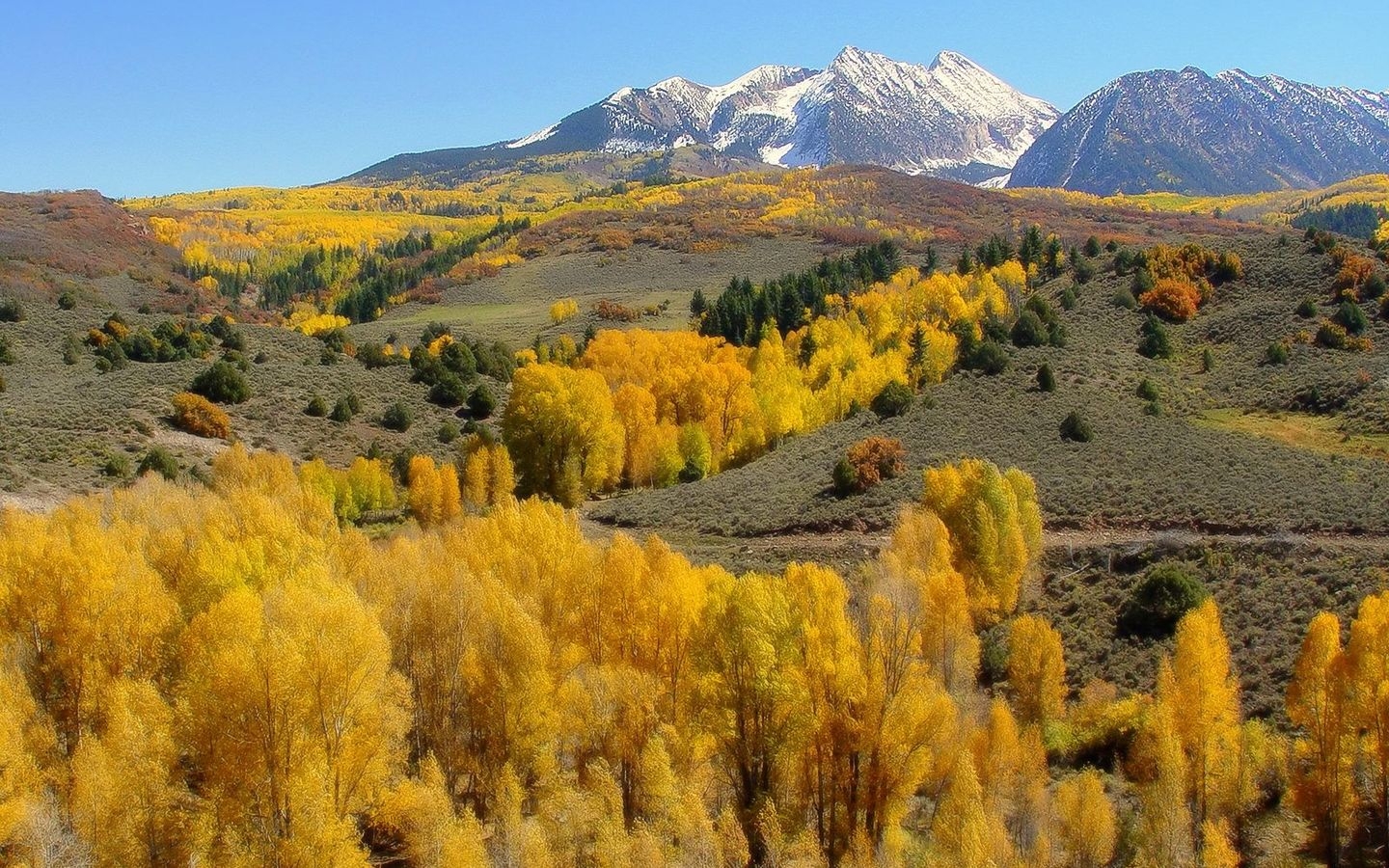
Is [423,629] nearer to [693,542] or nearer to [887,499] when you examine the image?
[693,542]

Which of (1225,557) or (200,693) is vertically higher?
(200,693)

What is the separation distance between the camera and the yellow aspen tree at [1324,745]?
2595 centimetres

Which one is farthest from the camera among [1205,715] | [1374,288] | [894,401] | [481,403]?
[481,403]

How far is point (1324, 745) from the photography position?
26.4m

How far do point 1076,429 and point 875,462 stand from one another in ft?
41.7

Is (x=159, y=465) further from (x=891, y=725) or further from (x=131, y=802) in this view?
(x=891, y=725)

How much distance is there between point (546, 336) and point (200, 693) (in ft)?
340

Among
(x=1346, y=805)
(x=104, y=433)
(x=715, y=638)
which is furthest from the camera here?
Answer: (x=104, y=433)

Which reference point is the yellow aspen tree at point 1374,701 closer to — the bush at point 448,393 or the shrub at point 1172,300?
the shrub at point 1172,300

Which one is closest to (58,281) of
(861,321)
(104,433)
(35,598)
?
(104,433)

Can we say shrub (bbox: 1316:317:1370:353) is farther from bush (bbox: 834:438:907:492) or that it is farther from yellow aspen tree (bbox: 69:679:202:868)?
yellow aspen tree (bbox: 69:679:202:868)

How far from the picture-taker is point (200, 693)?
21812mm

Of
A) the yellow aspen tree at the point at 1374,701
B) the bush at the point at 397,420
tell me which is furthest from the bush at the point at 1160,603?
the bush at the point at 397,420

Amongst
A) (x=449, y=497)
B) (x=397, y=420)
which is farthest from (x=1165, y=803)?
(x=397, y=420)
